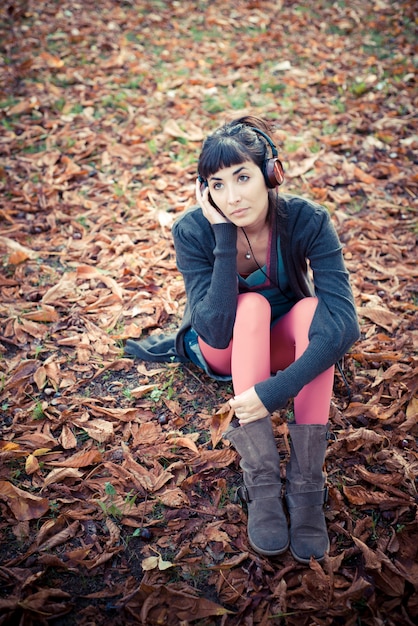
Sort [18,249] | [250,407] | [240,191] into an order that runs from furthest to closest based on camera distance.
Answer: [18,249], [240,191], [250,407]

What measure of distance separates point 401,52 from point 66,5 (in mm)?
4898

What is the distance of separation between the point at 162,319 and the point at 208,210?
4.08 feet

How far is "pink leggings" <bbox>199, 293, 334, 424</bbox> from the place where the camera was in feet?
8.13

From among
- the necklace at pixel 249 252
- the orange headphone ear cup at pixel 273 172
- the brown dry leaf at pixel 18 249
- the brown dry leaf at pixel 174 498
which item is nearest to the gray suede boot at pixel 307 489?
the brown dry leaf at pixel 174 498

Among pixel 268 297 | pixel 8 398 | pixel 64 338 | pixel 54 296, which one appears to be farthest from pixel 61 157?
pixel 268 297

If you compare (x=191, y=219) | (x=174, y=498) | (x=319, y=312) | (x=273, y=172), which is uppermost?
(x=273, y=172)

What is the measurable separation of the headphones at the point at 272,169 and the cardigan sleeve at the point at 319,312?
203mm

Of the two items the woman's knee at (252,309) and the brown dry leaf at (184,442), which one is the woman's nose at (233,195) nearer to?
the woman's knee at (252,309)

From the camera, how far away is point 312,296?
2.87 m

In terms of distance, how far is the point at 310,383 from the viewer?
249cm

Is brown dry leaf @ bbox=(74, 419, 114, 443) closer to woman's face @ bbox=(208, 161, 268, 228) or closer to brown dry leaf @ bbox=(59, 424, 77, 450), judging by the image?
brown dry leaf @ bbox=(59, 424, 77, 450)

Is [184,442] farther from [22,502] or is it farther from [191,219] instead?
[191,219]

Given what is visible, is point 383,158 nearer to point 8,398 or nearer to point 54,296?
point 54,296

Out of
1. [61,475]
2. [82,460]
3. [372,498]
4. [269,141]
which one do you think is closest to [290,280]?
[269,141]
